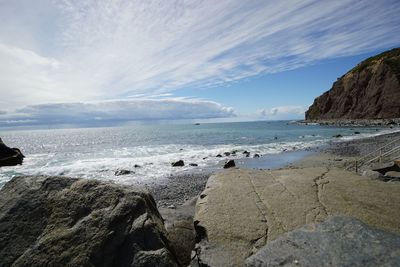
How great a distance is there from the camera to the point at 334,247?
3.32 m

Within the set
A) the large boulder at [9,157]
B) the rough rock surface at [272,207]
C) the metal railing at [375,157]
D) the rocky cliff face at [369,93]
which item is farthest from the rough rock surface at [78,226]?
the rocky cliff face at [369,93]

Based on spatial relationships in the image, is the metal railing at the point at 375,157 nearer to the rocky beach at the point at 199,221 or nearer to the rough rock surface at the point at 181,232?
the rocky beach at the point at 199,221

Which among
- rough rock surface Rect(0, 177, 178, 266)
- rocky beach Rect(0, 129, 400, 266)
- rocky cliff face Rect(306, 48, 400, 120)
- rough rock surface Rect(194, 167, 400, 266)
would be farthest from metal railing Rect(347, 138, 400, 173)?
rocky cliff face Rect(306, 48, 400, 120)

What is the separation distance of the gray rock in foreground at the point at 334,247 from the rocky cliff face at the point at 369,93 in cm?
10277

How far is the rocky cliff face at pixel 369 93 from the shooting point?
88938mm

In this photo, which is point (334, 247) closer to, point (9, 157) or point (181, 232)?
point (181, 232)

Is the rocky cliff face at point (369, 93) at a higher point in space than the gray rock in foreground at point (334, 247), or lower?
higher

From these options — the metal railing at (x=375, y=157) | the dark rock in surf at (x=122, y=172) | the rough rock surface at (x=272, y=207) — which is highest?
the rough rock surface at (x=272, y=207)

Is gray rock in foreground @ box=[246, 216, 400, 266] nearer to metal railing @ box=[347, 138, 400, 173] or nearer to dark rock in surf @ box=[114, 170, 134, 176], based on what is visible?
metal railing @ box=[347, 138, 400, 173]

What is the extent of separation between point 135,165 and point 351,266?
27.3 metres

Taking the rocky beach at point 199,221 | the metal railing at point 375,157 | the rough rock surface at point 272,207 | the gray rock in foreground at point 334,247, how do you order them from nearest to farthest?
the gray rock in foreground at point 334,247 < the rocky beach at point 199,221 < the rough rock surface at point 272,207 < the metal railing at point 375,157

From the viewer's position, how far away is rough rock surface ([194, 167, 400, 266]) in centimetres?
434

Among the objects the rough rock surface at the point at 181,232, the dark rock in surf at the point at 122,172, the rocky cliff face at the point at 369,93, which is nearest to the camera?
the rough rock surface at the point at 181,232

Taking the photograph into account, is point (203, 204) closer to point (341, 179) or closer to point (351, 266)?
point (351, 266)
